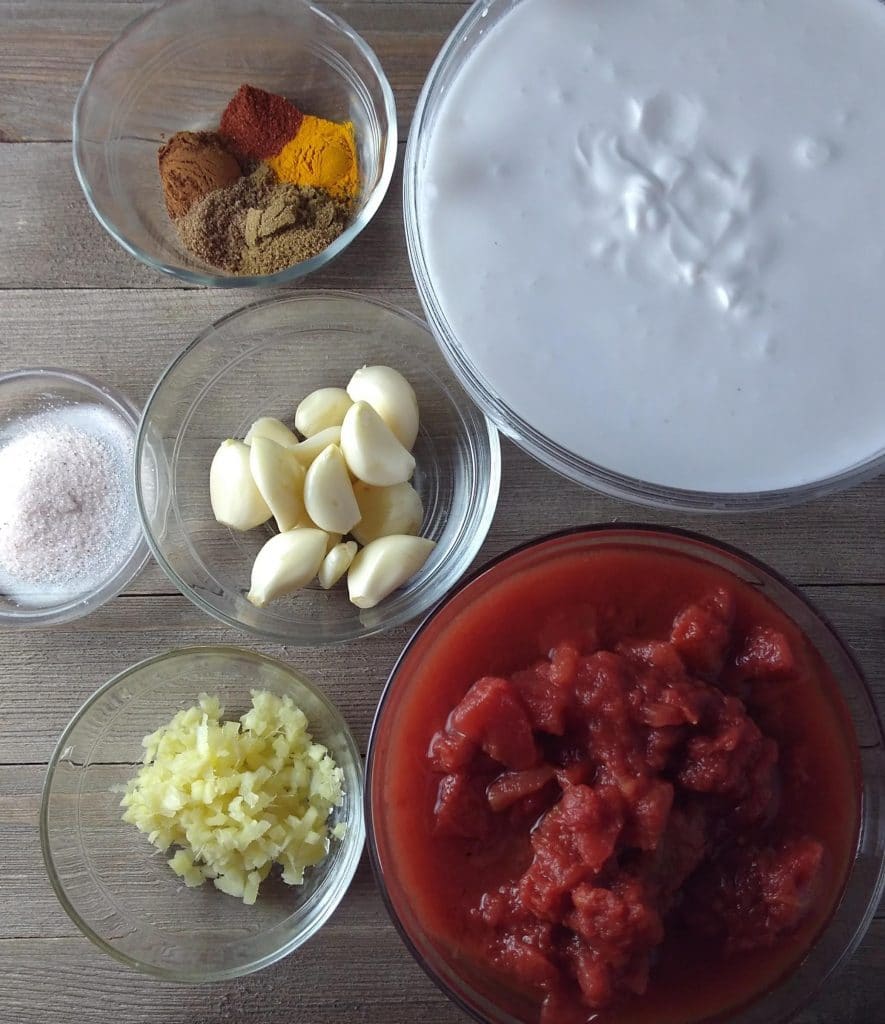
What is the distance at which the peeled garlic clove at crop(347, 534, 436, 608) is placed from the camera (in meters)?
1.40

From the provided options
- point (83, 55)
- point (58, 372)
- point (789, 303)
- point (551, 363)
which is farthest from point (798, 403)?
point (83, 55)

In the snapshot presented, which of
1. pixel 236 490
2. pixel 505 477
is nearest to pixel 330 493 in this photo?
pixel 236 490

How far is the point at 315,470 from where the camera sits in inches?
53.9

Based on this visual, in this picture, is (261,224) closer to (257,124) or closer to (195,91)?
(257,124)

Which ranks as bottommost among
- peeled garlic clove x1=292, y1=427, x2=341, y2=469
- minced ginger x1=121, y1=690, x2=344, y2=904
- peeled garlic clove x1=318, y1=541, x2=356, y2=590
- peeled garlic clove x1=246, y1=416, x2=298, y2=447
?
minced ginger x1=121, y1=690, x2=344, y2=904

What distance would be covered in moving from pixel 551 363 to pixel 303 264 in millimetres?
462

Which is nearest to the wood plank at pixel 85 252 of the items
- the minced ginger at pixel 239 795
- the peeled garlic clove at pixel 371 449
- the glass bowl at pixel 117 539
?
the glass bowl at pixel 117 539

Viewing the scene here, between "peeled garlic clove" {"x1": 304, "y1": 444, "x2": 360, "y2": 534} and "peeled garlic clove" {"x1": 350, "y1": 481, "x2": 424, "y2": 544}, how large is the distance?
0.05 m

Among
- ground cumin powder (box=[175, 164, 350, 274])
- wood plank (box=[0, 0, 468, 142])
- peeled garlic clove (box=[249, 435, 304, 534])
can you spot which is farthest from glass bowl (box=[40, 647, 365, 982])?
wood plank (box=[0, 0, 468, 142])

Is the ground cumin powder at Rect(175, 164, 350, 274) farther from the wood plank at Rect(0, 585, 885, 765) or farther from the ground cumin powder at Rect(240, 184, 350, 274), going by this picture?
the wood plank at Rect(0, 585, 885, 765)

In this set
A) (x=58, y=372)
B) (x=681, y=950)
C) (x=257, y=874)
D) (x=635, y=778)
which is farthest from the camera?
(x=58, y=372)

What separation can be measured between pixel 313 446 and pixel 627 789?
686mm

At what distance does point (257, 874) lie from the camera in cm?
143

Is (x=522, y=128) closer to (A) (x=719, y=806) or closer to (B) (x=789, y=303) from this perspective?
(B) (x=789, y=303)
